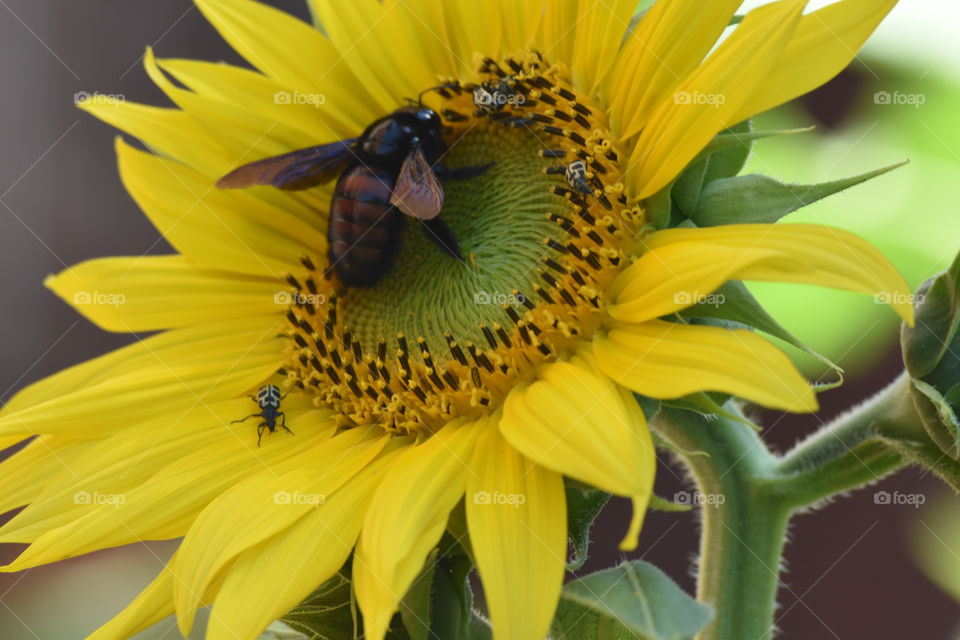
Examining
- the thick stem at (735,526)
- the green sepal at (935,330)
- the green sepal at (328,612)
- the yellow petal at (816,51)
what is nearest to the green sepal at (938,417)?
the green sepal at (935,330)

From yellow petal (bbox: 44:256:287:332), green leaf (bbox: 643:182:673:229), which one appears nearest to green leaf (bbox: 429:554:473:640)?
green leaf (bbox: 643:182:673:229)

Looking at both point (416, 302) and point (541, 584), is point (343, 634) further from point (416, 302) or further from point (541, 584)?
point (416, 302)

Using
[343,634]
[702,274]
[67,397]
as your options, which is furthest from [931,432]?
[67,397]

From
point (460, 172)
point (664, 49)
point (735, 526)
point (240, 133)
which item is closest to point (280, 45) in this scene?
point (240, 133)

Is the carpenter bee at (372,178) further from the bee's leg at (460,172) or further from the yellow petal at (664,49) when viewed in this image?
the yellow petal at (664,49)

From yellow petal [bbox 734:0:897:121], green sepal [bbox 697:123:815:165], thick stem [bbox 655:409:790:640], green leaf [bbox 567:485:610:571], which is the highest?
yellow petal [bbox 734:0:897:121]

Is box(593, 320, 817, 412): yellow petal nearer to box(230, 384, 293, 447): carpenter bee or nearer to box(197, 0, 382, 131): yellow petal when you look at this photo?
box(230, 384, 293, 447): carpenter bee
